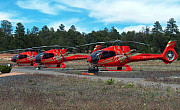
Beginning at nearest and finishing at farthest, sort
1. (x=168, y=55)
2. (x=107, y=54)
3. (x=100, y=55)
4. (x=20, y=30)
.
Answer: (x=100, y=55), (x=107, y=54), (x=168, y=55), (x=20, y=30)

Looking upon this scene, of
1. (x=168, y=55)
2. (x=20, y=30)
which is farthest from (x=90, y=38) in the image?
(x=168, y=55)

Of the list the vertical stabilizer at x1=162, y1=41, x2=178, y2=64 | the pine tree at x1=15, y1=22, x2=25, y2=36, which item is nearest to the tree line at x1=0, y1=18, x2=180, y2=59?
the pine tree at x1=15, y1=22, x2=25, y2=36

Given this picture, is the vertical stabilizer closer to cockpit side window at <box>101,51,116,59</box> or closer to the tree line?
cockpit side window at <box>101,51,116,59</box>

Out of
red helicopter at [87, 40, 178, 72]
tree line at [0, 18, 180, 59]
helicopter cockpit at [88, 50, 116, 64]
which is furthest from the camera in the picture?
tree line at [0, 18, 180, 59]

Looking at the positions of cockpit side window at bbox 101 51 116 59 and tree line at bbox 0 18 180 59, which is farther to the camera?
tree line at bbox 0 18 180 59

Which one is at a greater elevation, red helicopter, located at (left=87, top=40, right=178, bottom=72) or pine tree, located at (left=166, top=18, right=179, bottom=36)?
pine tree, located at (left=166, top=18, right=179, bottom=36)

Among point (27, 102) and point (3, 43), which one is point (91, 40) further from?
point (27, 102)

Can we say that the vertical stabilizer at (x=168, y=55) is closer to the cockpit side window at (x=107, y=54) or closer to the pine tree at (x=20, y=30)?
the cockpit side window at (x=107, y=54)

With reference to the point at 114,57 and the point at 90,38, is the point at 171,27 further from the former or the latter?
the point at 114,57

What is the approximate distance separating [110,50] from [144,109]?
19196 mm

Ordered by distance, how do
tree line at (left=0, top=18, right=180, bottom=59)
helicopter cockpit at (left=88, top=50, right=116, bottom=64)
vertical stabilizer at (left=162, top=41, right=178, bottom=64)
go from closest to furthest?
helicopter cockpit at (left=88, top=50, right=116, bottom=64)
vertical stabilizer at (left=162, top=41, right=178, bottom=64)
tree line at (left=0, top=18, right=180, bottom=59)

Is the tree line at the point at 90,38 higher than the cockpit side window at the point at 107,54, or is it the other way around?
the tree line at the point at 90,38

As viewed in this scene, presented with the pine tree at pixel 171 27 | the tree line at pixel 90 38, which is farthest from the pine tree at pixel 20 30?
the pine tree at pixel 171 27

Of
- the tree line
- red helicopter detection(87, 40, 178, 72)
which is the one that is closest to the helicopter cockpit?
red helicopter detection(87, 40, 178, 72)
